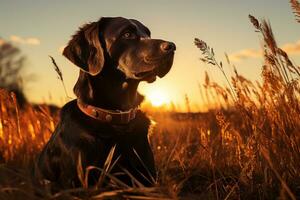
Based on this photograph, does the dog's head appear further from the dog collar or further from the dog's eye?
the dog collar

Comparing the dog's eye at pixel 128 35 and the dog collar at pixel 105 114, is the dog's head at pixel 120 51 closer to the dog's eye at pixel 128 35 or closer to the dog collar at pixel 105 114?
the dog's eye at pixel 128 35

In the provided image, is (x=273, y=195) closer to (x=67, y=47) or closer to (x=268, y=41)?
(x=268, y=41)

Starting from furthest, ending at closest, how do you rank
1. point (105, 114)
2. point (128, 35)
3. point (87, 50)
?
point (128, 35) → point (87, 50) → point (105, 114)

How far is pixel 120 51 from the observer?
4367mm

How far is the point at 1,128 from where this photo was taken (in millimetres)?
6074

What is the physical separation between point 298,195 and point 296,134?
0.51m

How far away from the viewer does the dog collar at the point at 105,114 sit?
3.84 meters

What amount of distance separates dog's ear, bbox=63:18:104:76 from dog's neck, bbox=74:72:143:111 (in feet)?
0.29

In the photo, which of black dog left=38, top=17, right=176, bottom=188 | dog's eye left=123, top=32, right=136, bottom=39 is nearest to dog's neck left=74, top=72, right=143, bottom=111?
black dog left=38, top=17, right=176, bottom=188

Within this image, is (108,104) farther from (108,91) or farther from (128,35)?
(128,35)

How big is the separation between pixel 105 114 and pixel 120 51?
2.41ft

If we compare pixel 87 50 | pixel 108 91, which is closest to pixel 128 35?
pixel 87 50

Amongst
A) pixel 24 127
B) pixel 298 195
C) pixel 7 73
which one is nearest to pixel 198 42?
pixel 298 195

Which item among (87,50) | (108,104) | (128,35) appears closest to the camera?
(108,104)
